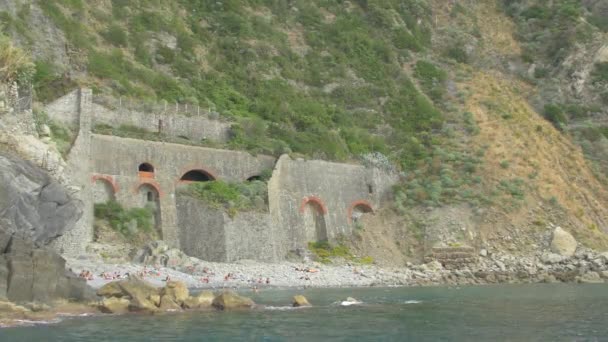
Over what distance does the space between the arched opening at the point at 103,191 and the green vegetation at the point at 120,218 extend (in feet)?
1.28

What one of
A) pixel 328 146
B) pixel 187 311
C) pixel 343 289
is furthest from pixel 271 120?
pixel 187 311

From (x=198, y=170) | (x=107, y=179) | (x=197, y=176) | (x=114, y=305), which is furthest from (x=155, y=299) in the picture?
(x=197, y=176)

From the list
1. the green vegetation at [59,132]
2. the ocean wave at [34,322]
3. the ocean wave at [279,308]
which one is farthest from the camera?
the green vegetation at [59,132]

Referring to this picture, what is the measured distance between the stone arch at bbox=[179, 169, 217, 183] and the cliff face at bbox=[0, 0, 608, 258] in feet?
8.86

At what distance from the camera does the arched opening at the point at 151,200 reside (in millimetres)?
35375

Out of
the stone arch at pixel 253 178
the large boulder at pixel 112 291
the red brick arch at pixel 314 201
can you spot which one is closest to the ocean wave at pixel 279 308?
the large boulder at pixel 112 291

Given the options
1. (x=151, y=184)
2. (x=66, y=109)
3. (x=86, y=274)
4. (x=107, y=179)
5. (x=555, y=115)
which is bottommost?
(x=86, y=274)

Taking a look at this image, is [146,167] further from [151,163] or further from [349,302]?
[349,302]

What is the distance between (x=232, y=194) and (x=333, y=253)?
267 inches

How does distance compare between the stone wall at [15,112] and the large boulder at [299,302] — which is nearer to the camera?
the large boulder at [299,302]

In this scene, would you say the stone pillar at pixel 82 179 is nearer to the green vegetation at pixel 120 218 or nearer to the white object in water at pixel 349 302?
the green vegetation at pixel 120 218

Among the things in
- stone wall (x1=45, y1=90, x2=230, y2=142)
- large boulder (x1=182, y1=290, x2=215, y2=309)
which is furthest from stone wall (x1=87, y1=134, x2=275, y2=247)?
large boulder (x1=182, y1=290, x2=215, y2=309)

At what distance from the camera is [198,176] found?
38906mm

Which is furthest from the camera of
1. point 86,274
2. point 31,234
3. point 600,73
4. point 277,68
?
point 600,73
